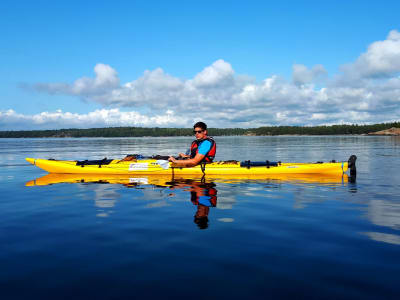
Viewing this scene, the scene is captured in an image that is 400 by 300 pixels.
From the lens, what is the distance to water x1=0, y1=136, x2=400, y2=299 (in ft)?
13.0

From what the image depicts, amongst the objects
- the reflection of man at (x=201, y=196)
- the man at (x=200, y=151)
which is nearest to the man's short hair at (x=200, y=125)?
the man at (x=200, y=151)

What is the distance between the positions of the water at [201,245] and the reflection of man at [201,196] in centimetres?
6

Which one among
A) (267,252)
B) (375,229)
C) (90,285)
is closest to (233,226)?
(267,252)

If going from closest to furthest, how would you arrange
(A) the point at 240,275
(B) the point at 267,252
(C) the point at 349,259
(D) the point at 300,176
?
(A) the point at 240,275 → (C) the point at 349,259 → (B) the point at 267,252 → (D) the point at 300,176

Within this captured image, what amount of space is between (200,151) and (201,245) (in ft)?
25.7

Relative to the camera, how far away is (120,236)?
19.6ft

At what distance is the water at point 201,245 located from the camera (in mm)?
3949

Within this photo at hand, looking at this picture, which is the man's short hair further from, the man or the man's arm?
the man's arm

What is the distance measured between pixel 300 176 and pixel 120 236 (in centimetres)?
1049

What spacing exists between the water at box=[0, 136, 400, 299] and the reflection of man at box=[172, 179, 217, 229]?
0.06 m

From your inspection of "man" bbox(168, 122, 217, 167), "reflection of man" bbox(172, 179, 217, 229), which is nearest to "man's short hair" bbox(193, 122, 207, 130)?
"man" bbox(168, 122, 217, 167)

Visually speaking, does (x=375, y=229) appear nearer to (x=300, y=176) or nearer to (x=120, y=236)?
(x=120, y=236)

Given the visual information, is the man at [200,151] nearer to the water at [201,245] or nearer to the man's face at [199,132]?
the man's face at [199,132]

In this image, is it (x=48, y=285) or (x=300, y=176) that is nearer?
(x=48, y=285)
